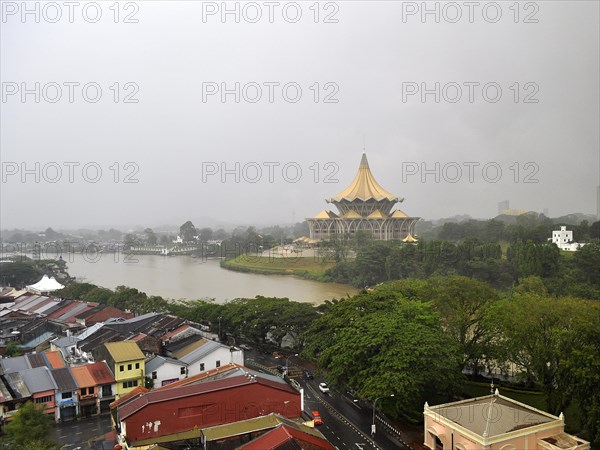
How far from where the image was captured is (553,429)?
23.8 ft

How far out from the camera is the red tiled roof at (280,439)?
22.8ft

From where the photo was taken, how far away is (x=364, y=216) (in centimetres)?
4319

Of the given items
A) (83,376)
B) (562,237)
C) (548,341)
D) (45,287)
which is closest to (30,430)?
(83,376)

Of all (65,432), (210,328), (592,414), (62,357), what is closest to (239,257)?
(210,328)

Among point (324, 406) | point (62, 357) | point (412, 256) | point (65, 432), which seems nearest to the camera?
point (65, 432)

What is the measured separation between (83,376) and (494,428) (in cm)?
775

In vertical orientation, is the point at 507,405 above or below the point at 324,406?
above

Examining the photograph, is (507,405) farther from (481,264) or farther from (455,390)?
(481,264)

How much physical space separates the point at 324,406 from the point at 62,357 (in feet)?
20.5

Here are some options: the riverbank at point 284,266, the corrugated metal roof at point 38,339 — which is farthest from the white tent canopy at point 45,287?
the riverbank at point 284,266

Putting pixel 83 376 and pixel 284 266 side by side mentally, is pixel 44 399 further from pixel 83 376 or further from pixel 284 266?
pixel 284 266

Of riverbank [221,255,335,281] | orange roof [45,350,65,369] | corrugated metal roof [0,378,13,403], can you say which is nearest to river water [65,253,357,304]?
riverbank [221,255,335,281]

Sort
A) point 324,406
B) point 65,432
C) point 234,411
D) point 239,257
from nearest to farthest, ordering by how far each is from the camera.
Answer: point 234,411, point 65,432, point 324,406, point 239,257

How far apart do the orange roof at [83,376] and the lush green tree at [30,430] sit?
2092 millimetres
